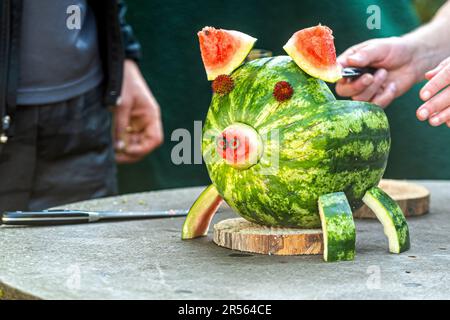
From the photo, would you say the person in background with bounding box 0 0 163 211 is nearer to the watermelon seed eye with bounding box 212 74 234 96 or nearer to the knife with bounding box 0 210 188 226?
the knife with bounding box 0 210 188 226

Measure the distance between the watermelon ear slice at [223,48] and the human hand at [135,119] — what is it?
1391 millimetres

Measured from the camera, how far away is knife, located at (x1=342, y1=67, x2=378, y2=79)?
1888 mm

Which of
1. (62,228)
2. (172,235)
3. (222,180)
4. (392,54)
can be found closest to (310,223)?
(222,180)

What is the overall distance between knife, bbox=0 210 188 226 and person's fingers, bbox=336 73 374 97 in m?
0.68

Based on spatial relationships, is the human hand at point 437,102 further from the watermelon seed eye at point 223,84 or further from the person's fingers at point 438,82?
the watermelon seed eye at point 223,84

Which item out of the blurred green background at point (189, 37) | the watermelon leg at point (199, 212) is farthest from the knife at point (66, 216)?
the blurred green background at point (189, 37)

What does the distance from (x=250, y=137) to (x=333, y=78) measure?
0.70 ft

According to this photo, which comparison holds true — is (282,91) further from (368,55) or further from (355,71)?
(368,55)

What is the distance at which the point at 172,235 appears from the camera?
1.72 meters

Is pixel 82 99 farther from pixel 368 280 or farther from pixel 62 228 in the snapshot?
pixel 368 280

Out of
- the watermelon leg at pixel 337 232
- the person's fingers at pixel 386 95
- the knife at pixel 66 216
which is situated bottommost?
the knife at pixel 66 216

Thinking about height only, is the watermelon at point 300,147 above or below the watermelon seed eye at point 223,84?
below

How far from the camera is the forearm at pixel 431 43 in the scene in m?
2.44

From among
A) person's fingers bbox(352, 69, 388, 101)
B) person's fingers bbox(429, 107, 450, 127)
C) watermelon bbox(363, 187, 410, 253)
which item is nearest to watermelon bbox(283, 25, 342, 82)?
watermelon bbox(363, 187, 410, 253)
